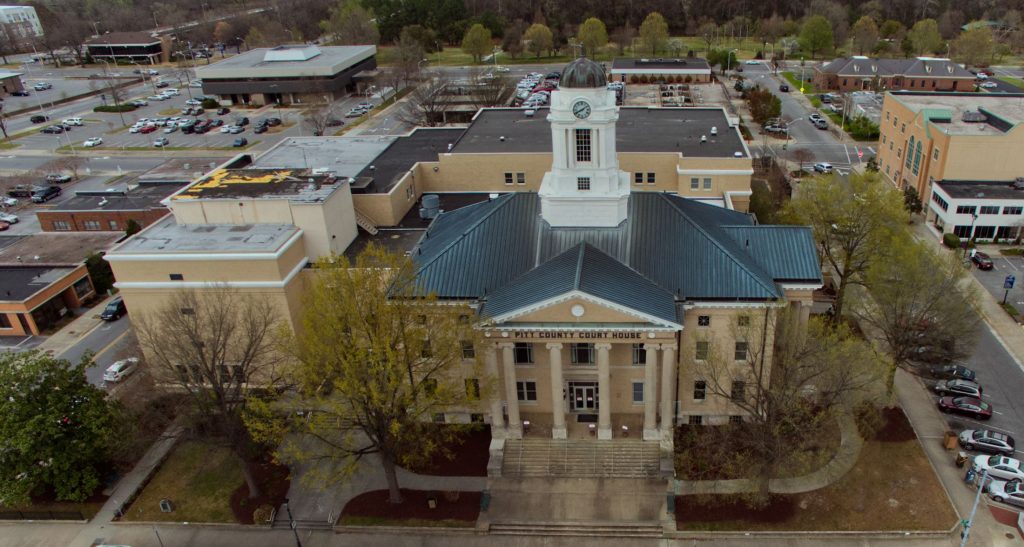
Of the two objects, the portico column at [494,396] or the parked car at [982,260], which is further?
the parked car at [982,260]

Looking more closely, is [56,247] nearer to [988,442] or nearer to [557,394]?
[557,394]

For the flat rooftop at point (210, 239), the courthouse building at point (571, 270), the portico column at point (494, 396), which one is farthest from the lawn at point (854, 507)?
the flat rooftop at point (210, 239)

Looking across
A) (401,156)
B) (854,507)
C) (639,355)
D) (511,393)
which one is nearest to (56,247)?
(401,156)

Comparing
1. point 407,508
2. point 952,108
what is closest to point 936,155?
point 952,108

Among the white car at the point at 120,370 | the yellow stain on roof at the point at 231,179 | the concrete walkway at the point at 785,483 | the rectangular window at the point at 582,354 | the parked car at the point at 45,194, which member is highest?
the yellow stain on roof at the point at 231,179

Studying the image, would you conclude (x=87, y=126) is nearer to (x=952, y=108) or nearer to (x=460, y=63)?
(x=460, y=63)

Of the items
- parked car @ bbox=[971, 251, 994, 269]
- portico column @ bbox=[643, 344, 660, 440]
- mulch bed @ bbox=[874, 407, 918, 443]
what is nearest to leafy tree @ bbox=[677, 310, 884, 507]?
portico column @ bbox=[643, 344, 660, 440]

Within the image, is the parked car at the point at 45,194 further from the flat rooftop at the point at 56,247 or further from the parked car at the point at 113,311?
the parked car at the point at 113,311
